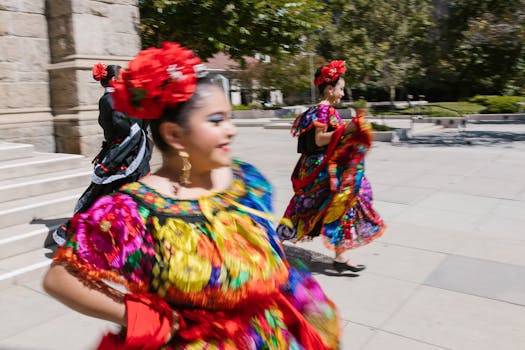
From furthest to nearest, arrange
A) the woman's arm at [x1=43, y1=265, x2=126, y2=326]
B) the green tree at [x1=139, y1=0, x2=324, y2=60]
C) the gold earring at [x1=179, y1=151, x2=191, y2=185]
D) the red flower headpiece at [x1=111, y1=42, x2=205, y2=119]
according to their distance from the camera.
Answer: the green tree at [x1=139, y1=0, x2=324, y2=60] → the gold earring at [x1=179, y1=151, x2=191, y2=185] → the red flower headpiece at [x1=111, y1=42, x2=205, y2=119] → the woman's arm at [x1=43, y1=265, x2=126, y2=326]

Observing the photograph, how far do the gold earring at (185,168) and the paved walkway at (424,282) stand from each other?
6.94 feet

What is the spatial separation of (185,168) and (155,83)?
0.32 m

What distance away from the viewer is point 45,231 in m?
5.22

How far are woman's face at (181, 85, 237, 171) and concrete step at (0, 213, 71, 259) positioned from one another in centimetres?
393

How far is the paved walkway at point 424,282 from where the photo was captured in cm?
343

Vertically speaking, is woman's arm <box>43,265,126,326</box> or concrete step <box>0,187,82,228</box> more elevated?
woman's arm <box>43,265,126,326</box>

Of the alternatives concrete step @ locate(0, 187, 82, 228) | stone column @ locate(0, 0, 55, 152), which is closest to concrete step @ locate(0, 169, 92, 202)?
concrete step @ locate(0, 187, 82, 228)

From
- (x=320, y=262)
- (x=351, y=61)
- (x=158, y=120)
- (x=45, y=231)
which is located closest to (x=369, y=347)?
(x=320, y=262)

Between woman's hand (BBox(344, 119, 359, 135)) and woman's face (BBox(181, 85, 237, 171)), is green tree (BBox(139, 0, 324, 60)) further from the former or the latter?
woman's face (BBox(181, 85, 237, 171))

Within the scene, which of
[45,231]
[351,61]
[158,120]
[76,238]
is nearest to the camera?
[76,238]

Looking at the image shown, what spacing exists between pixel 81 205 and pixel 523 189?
22.1ft

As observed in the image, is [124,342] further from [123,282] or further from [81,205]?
[81,205]

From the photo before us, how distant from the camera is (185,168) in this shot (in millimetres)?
1713

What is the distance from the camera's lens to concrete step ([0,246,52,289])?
4355 mm
